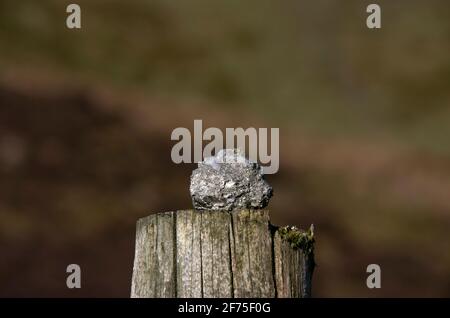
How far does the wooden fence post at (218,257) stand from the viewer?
2.75m

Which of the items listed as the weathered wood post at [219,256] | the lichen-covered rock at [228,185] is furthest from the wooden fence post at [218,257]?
the lichen-covered rock at [228,185]

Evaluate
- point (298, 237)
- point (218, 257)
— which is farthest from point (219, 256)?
point (298, 237)

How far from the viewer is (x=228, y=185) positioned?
9.91 feet

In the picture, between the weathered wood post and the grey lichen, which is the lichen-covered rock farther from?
the grey lichen

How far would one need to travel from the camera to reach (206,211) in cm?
285

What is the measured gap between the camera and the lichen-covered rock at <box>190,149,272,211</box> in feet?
9.88

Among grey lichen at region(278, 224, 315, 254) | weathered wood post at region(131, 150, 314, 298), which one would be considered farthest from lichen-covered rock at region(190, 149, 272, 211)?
grey lichen at region(278, 224, 315, 254)

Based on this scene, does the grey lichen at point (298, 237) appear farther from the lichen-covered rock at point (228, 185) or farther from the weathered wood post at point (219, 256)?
the lichen-covered rock at point (228, 185)

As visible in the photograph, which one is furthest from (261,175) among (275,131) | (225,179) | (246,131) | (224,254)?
(275,131)

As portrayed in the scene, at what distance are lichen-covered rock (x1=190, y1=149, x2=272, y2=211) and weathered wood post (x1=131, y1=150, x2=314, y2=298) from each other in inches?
3.4

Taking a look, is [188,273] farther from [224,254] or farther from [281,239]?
[281,239]

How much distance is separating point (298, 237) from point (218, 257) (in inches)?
12.0

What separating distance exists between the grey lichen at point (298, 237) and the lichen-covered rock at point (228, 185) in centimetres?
20
